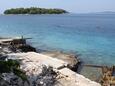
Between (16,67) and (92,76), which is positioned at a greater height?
(16,67)

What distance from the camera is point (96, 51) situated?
36188 millimetres

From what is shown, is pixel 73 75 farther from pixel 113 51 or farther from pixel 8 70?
pixel 113 51

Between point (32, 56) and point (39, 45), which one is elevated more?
point (32, 56)

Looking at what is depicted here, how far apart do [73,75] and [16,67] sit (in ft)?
14.6

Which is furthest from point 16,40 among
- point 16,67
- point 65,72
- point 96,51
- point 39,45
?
point 16,67

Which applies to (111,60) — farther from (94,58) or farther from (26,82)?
(26,82)

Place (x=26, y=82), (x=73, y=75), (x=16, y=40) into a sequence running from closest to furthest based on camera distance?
(x=26, y=82)
(x=73, y=75)
(x=16, y=40)

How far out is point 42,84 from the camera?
606 inches

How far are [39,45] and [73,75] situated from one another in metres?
22.7

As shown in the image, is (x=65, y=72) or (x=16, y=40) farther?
(x=16, y=40)

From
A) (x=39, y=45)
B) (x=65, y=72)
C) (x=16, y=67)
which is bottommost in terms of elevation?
(x=39, y=45)

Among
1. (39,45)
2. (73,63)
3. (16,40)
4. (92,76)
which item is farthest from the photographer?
(39,45)

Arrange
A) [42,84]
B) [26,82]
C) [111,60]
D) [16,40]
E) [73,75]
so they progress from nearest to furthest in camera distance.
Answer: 1. [26,82]
2. [42,84]
3. [73,75]
4. [111,60]
5. [16,40]

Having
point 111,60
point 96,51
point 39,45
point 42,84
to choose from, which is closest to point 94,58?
point 111,60
